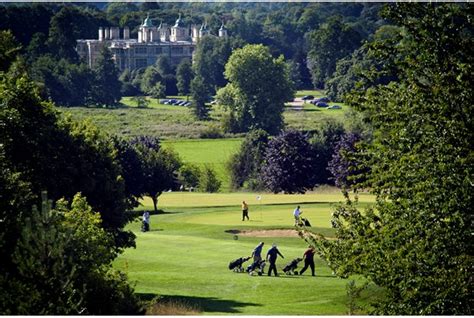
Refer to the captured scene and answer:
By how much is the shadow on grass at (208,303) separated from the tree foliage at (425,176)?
4.95 meters

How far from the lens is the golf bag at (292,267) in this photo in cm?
4222

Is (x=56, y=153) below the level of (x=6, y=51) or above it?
below

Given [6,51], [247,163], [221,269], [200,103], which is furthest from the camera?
[200,103]

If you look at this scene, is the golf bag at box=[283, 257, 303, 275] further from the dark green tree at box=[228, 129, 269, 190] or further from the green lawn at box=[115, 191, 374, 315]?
the dark green tree at box=[228, 129, 269, 190]

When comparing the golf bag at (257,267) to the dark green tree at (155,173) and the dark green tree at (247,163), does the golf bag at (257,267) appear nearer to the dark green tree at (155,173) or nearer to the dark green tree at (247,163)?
the dark green tree at (155,173)

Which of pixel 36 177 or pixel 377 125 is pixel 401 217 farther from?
pixel 36 177

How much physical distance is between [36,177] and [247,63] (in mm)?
129179

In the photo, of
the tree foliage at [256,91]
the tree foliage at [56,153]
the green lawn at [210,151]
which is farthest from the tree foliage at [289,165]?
the tree foliage at [56,153]

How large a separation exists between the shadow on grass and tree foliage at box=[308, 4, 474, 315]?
4.95m

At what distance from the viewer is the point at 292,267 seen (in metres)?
42.3

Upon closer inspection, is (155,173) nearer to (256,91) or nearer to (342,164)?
(342,164)

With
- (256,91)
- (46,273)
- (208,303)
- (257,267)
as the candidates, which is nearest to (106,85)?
(256,91)

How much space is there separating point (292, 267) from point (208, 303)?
245 inches

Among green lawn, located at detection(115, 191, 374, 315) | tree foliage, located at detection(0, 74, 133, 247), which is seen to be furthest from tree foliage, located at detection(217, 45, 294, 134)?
tree foliage, located at detection(0, 74, 133, 247)
